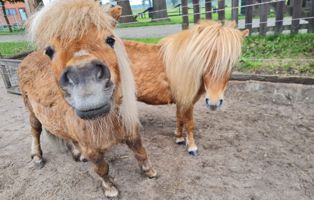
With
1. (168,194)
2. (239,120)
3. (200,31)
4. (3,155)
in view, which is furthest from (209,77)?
(3,155)

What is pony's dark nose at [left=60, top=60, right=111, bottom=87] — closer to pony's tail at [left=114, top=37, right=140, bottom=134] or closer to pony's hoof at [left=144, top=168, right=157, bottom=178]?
pony's tail at [left=114, top=37, right=140, bottom=134]

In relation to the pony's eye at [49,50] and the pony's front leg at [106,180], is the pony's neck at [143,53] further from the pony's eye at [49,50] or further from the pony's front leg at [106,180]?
the pony's eye at [49,50]

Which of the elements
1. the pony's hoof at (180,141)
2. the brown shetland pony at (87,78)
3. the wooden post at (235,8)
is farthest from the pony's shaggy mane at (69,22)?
the wooden post at (235,8)

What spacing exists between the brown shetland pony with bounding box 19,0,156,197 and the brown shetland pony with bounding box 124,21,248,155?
2.39 feet

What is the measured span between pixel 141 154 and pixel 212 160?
0.83 m

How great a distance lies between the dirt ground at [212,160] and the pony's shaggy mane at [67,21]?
158 cm

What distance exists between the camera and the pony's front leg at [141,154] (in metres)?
2.17

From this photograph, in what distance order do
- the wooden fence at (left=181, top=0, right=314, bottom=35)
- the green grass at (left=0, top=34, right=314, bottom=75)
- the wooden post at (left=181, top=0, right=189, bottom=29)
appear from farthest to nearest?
the wooden post at (left=181, top=0, right=189, bottom=29) < the wooden fence at (left=181, top=0, right=314, bottom=35) < the green grass at (left=0, top=34, right=314, bottom=75)

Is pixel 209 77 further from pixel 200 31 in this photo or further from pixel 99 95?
pixel 99 95

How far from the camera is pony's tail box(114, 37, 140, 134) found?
169 centimetres

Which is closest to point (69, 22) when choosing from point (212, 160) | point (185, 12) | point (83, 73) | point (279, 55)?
point (83, 73)

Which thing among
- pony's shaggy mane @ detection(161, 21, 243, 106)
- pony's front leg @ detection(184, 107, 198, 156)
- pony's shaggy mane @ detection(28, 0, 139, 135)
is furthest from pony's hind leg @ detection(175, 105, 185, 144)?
pony's shaggy mane @ detection(28, 0, 139, 135)

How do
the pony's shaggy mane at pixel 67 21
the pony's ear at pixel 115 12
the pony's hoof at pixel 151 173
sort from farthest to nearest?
the pony's hoof at pixel 151 173, the pony's ear at pixel 115 12, the pony's shaggy mane at pixel 67 21

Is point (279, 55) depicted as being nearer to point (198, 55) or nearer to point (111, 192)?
point (198, 55)
